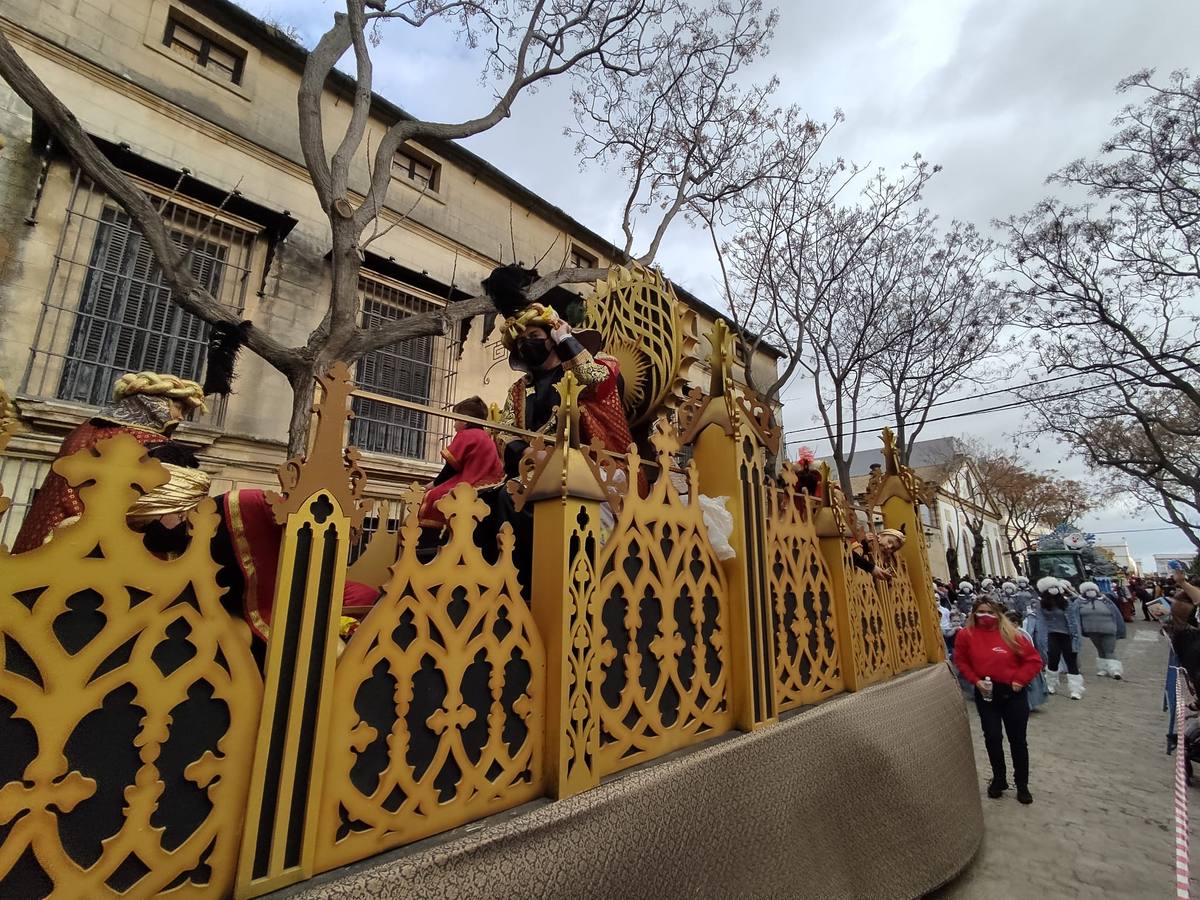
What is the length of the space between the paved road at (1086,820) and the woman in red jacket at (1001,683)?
0.28 meters

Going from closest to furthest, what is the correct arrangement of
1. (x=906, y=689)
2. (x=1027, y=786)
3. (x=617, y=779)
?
(x=617, y=779) → (x=906, y=689) → (x=1027, y=786)

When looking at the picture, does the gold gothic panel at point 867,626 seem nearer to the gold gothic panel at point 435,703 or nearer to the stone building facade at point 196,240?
the gold gothic panel at point 435,703

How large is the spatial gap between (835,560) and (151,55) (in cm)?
1286

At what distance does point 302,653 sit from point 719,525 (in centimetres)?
197

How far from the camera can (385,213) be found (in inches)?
456

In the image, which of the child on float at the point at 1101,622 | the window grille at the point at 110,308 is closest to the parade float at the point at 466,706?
the window grille at the point at 110,308

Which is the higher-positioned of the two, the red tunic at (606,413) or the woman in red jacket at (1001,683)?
the red tunic at (606,413)

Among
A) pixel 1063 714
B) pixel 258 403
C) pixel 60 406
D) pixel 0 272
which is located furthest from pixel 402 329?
pixel 1063 714

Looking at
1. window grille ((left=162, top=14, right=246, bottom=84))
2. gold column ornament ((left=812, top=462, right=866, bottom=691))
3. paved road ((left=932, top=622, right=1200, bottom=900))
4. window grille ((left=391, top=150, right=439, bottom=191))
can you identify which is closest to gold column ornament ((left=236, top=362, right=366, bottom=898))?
gold column ornament ((left=812, top=462, right=866, bottom=691))

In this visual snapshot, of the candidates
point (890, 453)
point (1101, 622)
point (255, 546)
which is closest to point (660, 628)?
point (255, 546)

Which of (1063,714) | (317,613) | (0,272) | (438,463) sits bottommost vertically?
(1063,714)

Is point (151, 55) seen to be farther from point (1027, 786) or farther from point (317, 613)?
point (1027, 786)

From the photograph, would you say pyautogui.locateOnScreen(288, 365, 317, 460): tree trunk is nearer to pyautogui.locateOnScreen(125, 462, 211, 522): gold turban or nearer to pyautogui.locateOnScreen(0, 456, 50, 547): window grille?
pyautogui.locateOnScreen(0, 456, 50, 547): window grille

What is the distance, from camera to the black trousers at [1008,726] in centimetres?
500
